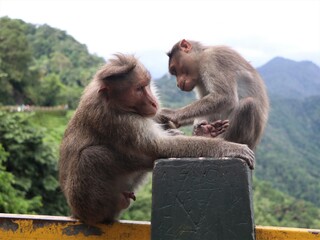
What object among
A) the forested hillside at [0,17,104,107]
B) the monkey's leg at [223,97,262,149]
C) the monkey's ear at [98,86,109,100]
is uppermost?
the monkey's ear at [98,86,109,100]

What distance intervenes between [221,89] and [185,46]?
2.19 ft

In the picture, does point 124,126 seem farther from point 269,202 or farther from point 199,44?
point 269,202

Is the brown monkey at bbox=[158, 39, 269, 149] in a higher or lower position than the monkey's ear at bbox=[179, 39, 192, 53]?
lower

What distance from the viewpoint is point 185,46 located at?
5199 mm

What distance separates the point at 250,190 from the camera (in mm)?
2570

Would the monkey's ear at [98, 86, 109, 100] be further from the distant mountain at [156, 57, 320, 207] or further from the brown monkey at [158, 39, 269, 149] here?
the distant mountain at [156, 57, 320, 207]

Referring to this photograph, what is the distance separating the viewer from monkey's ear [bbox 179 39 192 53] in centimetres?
516

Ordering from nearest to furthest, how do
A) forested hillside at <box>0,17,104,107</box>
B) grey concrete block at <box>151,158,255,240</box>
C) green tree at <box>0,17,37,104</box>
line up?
1. grey concrete block at <box>151,158,255,240</box>
2. forested hillside at <box>0,17,104,107</box>
3. green tree at <box>0,17,37,104</box>

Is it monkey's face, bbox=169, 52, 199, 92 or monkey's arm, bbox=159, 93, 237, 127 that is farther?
monkey's face, bbox=169, 52, 199, 92

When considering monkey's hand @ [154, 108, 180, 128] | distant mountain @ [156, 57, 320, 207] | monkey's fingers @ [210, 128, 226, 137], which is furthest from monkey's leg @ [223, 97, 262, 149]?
distant mountain @ [156, 57, 320, 207]

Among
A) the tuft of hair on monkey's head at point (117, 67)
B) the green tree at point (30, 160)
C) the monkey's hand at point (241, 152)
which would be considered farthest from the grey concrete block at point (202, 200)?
the green tree at point (30, 160)

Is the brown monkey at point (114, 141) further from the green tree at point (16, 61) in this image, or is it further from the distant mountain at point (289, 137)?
the green tree at point (16, 61)

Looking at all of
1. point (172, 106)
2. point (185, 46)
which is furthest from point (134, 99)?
point (172, 106)

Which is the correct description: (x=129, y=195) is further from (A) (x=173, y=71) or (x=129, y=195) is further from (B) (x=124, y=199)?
(A) (x=173, y=71)
